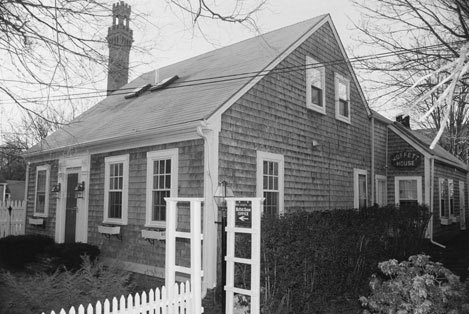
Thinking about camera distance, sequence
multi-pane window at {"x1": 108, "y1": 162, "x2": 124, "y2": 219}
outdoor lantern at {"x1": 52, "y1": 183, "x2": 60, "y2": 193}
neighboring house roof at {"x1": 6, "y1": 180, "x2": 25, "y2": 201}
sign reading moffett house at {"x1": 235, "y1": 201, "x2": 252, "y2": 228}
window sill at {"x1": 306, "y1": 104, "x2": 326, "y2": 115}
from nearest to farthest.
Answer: sign reading moffett house at {"x1": 235, "y1": 201, "x2": 252, "y2": 228}
multi-pane window at {"x1": 108, "y1": 162, "x2": 124, "y2": 219}
window sill at {"x1": 306, "y1": 104, "x2": 326, "y2": 115}
outdoor lantern at {"x1": 52, "y1": 183, "x2": 60, "y2": 193}
neighboring house roof at {"x1": 6, "y1": 180, "x2": 25, "y2": 201}

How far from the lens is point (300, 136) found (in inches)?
443

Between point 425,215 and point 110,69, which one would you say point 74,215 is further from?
point 425,215

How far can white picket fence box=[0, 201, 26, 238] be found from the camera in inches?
600

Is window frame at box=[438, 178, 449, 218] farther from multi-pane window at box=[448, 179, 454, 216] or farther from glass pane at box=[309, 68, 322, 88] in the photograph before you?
glass pane at box=[309, 68, 322, 88]

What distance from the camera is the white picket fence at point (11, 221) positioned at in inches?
600

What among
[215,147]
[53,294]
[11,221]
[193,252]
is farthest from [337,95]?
[11,221]

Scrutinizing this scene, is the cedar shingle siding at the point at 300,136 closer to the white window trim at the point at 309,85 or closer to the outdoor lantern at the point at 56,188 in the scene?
the white window trim at the point at 309,85

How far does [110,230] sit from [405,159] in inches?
421

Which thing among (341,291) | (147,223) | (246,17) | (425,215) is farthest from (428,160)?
(246,17)

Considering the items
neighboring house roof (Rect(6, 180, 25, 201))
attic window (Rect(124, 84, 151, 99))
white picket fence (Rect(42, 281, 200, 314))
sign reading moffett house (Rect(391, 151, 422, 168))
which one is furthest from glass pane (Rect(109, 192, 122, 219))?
neighboring house roof (Rect(6, 180, 25, 201))

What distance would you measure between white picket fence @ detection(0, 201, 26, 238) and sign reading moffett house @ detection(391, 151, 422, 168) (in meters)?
13.3

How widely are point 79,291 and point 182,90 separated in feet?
22.2

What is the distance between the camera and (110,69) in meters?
6.25

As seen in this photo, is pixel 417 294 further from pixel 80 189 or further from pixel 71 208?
pixel 71 208
